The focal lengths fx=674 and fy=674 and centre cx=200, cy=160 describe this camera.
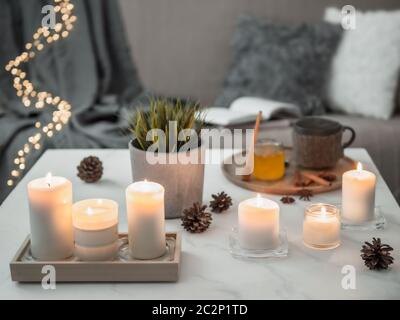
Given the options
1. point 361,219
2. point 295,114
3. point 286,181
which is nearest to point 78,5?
point 295,114

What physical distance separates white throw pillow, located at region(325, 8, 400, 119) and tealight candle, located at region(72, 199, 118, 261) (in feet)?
5.32

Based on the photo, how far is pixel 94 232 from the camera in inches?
43.0

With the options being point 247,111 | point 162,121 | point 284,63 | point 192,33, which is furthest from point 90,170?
point 192,33

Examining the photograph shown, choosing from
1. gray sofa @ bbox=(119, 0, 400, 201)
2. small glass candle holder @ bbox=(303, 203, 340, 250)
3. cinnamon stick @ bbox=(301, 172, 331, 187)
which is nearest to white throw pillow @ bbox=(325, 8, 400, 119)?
gray sofa @ bbox=(119, 0, 400, 201)

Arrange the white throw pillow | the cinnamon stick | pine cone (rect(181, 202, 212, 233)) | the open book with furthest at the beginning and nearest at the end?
the white throw pillow → the open book → the cinnamon stick → pine cone (rect(181, 202, 212, 233))

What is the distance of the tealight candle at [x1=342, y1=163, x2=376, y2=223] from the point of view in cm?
129

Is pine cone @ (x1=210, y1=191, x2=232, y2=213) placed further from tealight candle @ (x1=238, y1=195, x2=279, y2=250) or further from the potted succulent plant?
tealight candle @ (x1=238, y1=195, x2=279, y2=250)

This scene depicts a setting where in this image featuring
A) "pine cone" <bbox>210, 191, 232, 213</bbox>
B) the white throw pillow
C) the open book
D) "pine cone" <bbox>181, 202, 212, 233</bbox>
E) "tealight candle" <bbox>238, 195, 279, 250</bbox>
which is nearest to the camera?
"tealight candle" <bbox>238, 195, 279, 250</bbox>

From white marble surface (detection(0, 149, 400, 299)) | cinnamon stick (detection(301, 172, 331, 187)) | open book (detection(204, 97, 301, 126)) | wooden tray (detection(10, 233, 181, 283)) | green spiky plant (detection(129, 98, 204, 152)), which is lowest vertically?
open book (detection(204, 97, 301, 126))

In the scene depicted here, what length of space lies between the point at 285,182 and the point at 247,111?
0.95m

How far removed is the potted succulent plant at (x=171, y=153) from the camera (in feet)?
4.32

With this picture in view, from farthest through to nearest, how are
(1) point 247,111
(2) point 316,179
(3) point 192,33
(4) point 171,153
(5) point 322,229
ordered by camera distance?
1. (3) point 192,33
2. (1) point 247,111
3. (2) point 316,179
4. (4) point 171,153
5. (5) point 322,229

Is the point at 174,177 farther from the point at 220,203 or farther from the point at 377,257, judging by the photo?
the point at 377,257

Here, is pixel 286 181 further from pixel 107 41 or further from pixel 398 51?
pixel 107 41
